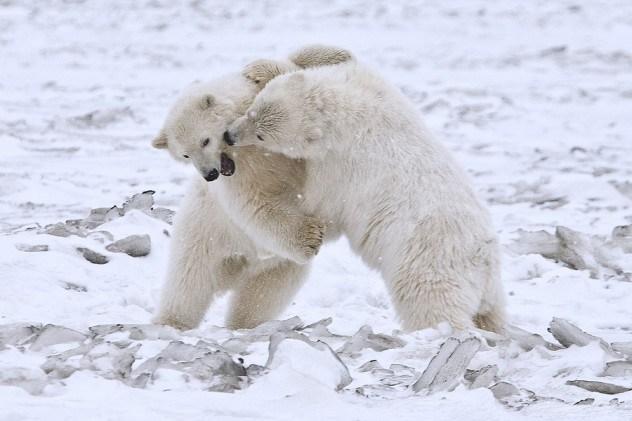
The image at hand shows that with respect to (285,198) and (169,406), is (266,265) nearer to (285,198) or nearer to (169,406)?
(285,198)

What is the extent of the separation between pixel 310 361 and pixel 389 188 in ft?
4.43

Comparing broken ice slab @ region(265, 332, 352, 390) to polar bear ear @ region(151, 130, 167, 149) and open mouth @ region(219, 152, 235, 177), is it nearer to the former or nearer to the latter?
open mouth @ region(219, 152, 235, 177)

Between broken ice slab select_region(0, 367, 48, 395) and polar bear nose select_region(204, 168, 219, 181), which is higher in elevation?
polar bear nose select_region(204, 168, 219, 181)

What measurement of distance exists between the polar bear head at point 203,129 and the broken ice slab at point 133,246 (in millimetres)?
1240

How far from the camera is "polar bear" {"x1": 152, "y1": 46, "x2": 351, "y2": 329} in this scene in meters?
4.73

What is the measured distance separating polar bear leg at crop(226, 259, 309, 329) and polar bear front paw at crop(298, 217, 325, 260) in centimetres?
58

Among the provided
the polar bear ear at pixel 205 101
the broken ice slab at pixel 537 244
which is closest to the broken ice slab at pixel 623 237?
the broken ice slab at pixel 537 244

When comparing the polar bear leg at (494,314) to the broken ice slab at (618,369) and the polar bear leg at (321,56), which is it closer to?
the broken ice slab at (618,369)

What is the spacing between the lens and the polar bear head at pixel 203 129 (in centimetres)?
480

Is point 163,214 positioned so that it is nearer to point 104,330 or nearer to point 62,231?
point 62,231

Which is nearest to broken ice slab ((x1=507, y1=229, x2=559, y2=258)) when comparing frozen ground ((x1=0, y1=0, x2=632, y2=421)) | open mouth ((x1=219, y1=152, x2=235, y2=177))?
frozen ground ((x1=0, y1=0, x2=632, y2=421))

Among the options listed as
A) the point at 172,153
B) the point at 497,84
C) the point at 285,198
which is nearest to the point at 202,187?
the point at 172,153

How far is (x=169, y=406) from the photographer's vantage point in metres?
3.03

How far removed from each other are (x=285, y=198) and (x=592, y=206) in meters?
3.82
